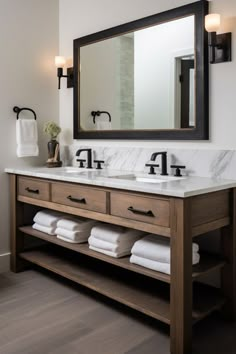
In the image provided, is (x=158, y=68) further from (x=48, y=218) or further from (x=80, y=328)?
(x=80, y=328)

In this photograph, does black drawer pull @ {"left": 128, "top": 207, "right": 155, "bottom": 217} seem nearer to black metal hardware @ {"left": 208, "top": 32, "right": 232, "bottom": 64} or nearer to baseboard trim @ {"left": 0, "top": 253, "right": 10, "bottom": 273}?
black metal hardware @ {"left": 208, "top": 32, "right": 232, "bottom": 64}

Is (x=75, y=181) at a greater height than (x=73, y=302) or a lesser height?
greater

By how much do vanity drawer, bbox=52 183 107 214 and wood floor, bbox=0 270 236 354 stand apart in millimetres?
623

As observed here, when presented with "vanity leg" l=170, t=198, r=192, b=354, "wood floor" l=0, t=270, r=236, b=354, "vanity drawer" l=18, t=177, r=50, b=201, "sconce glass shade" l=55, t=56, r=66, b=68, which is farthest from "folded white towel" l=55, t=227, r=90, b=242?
"sconce glass shade" l=55, t=56, r=66, b=68

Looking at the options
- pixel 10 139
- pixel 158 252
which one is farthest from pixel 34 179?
pixel 158 252

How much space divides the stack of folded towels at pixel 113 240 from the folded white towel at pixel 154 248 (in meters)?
0.13

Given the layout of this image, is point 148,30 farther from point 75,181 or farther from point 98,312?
point 98,312

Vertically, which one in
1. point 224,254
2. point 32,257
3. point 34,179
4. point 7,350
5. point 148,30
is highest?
point 148,30

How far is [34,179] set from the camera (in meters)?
2.71

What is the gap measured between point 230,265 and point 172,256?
49cm

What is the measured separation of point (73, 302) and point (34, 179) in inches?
Answer: 35.4

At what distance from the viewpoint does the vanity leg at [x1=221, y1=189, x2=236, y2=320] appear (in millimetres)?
2053

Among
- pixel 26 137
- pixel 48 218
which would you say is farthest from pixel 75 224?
pixel 26 137

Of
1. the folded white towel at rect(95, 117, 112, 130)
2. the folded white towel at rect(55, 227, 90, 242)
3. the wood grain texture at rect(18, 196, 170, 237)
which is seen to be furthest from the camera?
the folded white towel at rect(95, 117, 112, 130)
